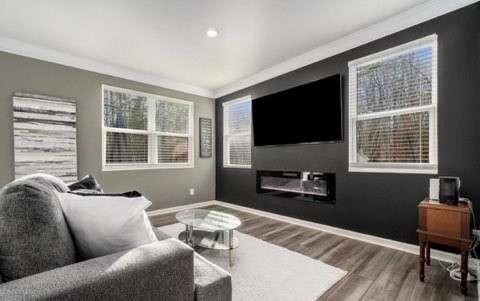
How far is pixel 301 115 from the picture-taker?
11.5 ft

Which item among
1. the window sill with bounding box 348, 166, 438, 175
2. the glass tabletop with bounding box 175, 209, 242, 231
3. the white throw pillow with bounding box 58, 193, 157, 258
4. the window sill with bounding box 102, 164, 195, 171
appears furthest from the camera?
the window sill with bounding box 102, 164, 195, 171

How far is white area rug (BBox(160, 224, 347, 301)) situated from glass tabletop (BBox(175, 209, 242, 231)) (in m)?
0.33

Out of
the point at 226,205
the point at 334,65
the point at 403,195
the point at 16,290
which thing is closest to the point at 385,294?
the point at 403,195

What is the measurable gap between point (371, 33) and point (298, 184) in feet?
7.23

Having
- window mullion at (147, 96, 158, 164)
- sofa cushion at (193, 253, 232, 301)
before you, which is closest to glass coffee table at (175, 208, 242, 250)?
sofa cushion at (193, 253, 232, 301)

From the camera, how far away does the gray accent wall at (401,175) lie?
6.98ft

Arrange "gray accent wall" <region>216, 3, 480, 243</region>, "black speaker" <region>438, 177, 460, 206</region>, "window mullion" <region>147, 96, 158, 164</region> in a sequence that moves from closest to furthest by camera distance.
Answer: "black speaker" <region>438, 177, 460, 206</region> → "gray accent wall" <region>216, 3, 480, 243</region> → "window mullion" <region>147, 96, 158, 164</region>

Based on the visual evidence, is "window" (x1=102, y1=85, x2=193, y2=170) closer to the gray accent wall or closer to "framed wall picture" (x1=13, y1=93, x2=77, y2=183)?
"framed wall picture" (x1=13, y1=93, x2=77, y2=183)

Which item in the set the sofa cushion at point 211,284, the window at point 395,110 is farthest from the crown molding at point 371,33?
the sofa cushion at point 211,284

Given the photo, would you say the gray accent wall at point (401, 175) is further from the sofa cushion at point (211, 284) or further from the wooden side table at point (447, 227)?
the sofa cushion at point (211, 284)

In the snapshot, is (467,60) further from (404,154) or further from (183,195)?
(183,195)

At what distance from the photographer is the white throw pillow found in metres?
1.00

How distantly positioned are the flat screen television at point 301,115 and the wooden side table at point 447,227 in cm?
134

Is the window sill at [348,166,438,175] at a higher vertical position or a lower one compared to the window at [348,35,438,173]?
lower
